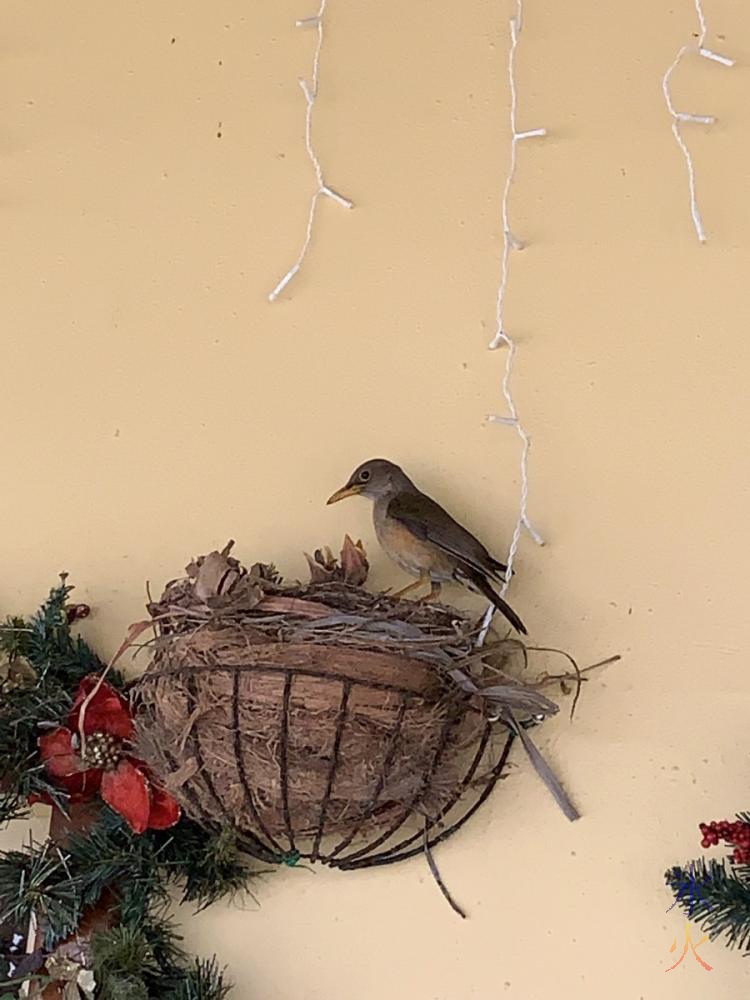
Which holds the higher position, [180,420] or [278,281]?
[278,281]

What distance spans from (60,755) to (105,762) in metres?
0.05

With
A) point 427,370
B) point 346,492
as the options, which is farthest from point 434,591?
point 427,370

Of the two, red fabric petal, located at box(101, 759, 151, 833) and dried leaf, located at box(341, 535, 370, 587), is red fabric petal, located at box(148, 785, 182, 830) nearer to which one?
red fabric petal, located at box(101, 759, 151, 833)

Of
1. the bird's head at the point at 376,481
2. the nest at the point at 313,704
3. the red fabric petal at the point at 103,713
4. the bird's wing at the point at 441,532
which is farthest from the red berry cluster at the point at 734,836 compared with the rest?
the red fabric petal at the point at 103,713

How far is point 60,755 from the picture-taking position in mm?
1198

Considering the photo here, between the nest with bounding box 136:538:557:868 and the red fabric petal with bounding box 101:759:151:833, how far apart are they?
0.15 ft

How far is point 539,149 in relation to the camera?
1.32 meters

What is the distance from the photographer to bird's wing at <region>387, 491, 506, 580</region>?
45.7 inches

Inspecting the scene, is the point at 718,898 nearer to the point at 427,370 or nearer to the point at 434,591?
the point at 434,591

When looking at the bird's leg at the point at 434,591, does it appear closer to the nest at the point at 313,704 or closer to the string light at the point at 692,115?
the nest at the point at 313,704

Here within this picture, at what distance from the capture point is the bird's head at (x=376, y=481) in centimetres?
121

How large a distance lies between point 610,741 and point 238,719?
32cm

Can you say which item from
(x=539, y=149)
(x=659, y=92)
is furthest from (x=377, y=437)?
(x=659, y=92)

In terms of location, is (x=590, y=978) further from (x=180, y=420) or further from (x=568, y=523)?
(x=180, y=420)
